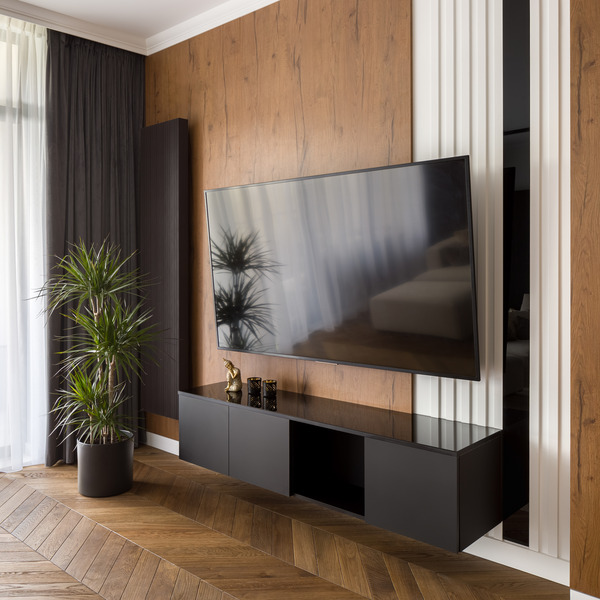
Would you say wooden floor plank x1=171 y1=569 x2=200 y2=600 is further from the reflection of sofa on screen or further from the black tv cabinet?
the reflection of sofa on screen

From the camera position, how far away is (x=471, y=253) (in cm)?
220

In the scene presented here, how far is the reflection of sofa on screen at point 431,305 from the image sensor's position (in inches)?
88.9

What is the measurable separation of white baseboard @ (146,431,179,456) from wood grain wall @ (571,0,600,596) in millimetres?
2499

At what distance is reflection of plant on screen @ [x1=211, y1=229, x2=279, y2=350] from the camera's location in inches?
118

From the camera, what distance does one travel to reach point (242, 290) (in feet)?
10.2

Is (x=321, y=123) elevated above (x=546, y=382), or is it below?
above

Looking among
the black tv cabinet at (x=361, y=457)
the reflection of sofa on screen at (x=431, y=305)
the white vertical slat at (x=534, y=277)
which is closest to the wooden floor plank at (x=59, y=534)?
the black tv cabinet at (x=361, y=457)

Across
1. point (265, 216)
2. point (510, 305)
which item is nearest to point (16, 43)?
point (265, 216)

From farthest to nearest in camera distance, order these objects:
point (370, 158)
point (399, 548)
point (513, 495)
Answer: point (370, 158), point (399, 548), point (513, 495)

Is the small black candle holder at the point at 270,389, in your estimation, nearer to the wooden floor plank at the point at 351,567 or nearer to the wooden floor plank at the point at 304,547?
the wooden floor plank at the point at 304,547

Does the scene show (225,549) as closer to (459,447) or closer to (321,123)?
(459,447)

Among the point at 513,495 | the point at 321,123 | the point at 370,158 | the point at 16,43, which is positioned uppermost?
the point at 16,43

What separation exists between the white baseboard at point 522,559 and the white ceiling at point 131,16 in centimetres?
289

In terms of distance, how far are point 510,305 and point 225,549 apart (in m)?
1.56
